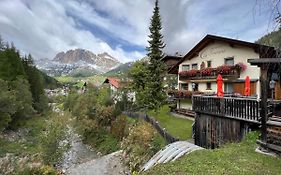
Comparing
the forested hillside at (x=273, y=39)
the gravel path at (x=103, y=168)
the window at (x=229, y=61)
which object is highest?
the window at (x=229, y=61)

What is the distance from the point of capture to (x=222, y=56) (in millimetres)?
27891

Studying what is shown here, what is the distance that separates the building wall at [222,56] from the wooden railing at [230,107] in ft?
32.1

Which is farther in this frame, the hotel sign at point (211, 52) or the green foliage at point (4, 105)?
the green foliage at point (4, 105)

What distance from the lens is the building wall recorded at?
963 inches

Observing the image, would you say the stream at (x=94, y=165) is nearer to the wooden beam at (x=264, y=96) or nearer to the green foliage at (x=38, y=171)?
the green foliage at (x=38, y=171)

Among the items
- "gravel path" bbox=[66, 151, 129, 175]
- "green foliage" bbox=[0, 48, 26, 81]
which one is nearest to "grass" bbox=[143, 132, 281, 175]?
"gravel path" bbox=[66, 151, 129, 175]

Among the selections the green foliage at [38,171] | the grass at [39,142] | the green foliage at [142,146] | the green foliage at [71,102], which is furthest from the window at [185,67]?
the green foliage at [71,102]

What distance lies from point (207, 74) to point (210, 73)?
447mm

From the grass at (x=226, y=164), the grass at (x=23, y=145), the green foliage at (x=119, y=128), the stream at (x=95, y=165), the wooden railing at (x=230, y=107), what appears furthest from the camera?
the green foliage at (x=119, y=128)

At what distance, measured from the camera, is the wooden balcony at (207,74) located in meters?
25.5

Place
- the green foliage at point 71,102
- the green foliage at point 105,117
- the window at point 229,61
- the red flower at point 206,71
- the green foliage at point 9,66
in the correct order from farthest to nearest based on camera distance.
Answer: the green foliage at point 71,102 < the green foliage at point 9,66 < the green foliage at point 105,117 < the red flower at point 206,71 < the window at point 229,61

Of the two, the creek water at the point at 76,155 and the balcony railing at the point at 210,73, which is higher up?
the balcony railing at the point at 210,73

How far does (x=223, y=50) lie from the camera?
91.0 ft

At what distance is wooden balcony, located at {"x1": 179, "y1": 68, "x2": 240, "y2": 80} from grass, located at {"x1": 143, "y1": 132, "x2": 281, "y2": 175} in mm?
15781
